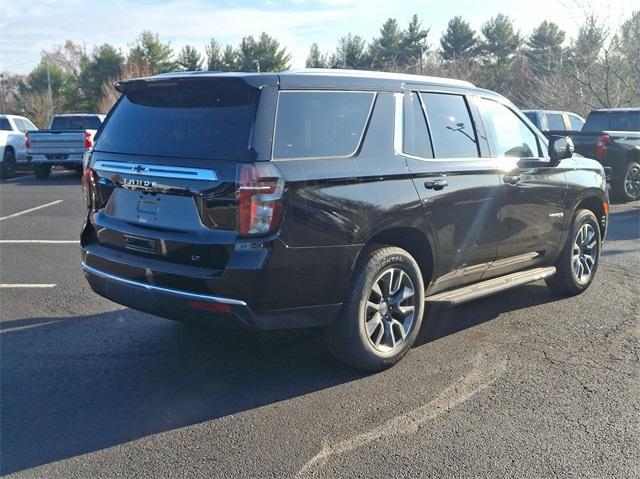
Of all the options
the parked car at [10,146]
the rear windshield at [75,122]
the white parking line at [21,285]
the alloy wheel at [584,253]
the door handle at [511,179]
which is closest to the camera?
the door handle at [511,179]

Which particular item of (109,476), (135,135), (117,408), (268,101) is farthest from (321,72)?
(109,476)

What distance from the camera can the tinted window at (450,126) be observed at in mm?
5086

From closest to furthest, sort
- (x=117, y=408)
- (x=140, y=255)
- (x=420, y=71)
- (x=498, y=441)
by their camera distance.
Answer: (x=498, y=441), (x=117, y=408), (x=140, y=255), (x=420, y=71)

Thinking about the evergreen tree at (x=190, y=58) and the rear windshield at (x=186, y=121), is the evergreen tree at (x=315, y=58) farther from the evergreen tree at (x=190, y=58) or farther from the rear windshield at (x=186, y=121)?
the rear windshield at (x=186, y=121)

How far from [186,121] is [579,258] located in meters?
4.20

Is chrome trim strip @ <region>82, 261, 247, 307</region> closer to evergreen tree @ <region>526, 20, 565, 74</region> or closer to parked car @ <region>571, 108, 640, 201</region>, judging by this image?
parked car @ <region>571, 108, 640, 201</region>

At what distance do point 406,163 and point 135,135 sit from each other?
1834 millimetres

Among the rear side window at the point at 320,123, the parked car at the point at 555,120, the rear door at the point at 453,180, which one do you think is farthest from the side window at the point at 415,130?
the parked car at the point at 555,120

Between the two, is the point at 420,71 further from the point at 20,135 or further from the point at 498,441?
the point at 498,441

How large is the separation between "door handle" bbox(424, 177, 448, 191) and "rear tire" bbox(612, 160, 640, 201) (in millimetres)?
9738

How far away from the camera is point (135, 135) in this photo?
4527 millimetres

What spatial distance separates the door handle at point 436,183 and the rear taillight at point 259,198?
131 cm

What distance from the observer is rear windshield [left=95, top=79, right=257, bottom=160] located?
13.4ft

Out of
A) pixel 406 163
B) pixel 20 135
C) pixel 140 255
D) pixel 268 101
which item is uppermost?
pixel 268 101
